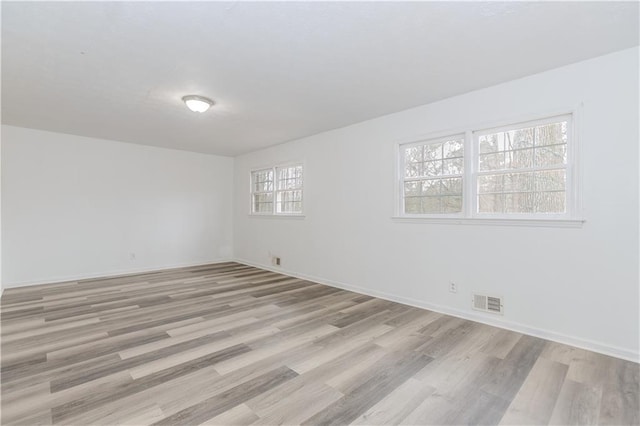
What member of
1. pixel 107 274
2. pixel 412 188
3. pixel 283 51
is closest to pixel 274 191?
pixel 412 188

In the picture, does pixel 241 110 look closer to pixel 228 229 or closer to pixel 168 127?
pixel 168 127

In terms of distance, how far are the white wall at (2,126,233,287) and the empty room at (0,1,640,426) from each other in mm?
43

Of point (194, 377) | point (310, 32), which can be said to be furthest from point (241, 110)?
point (194, 377)

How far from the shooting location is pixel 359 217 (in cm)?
443

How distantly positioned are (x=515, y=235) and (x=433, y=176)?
1.10m

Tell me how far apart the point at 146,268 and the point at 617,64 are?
7050 millimetres

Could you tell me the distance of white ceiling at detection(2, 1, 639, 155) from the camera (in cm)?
203

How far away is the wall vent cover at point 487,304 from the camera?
3.10 meters

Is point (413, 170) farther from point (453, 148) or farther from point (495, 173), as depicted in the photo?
point (495, 173)

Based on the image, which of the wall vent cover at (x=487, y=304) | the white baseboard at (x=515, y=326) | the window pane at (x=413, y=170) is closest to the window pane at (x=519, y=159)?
the window pane at (x=413, y=170)

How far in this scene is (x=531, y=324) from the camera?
2.89 metres

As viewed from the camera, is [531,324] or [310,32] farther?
[531,324]

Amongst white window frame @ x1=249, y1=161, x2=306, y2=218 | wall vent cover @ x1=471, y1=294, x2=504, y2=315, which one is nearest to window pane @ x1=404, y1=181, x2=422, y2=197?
wall vent cover @ x1=471, y1=294, x2=504, y2=315

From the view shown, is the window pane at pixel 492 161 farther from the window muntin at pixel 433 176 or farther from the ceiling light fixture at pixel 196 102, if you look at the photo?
the ceiling light fixture at pixel 196 102
